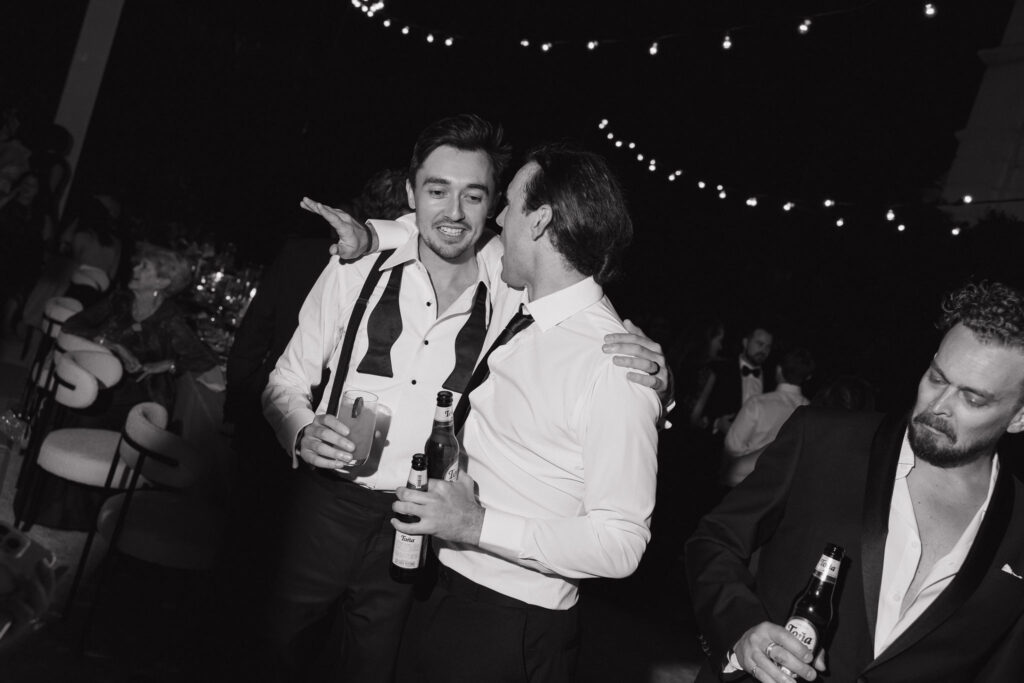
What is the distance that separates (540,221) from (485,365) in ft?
1.37

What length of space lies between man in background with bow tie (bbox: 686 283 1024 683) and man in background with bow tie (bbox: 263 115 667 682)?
2.80 ft

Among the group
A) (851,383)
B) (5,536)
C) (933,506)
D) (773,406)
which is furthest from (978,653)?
(773,406)

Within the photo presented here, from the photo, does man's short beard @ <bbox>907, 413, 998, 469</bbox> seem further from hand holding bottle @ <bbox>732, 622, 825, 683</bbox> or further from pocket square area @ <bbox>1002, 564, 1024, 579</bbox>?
hand holding bottle @ <bbox>732, 622, 825, 683</bbox>

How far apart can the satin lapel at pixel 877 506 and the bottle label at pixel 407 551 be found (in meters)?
0.98

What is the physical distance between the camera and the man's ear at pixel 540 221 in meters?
1.99

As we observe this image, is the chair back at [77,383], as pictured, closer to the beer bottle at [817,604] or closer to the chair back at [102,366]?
the chair back at [102,366]

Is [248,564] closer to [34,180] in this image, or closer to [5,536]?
[5,536]

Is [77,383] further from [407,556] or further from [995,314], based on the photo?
[995,314]

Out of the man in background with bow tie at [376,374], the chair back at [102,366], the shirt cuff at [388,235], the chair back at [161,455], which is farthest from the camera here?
the chair back at [102,366]

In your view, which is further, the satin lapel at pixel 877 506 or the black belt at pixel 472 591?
the black belt at pixel 472 591

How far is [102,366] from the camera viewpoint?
3896 millimetres

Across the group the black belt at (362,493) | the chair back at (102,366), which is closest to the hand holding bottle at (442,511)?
the black belt at (362,493)

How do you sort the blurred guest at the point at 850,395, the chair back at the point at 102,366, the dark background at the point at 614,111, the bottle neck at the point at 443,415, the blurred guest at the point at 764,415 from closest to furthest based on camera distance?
1. the bottle neck at the point at 443,415
2. the chair back at the point at 102,366
3. the blurred guest at the point at 850,395
4. the blurred guest at the point at 764,415
5. the dark background at the point at 614,111

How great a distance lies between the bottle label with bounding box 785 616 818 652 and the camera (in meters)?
1.70
